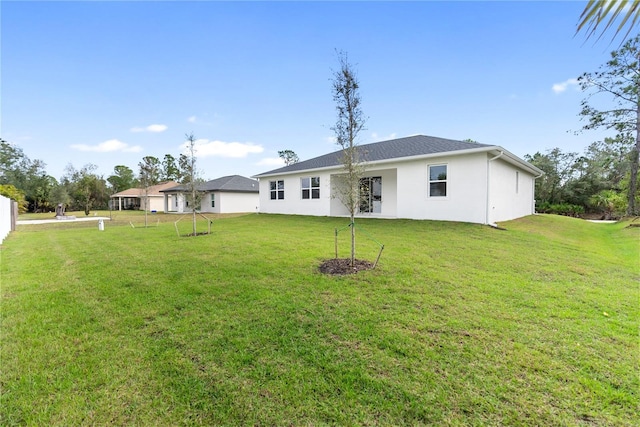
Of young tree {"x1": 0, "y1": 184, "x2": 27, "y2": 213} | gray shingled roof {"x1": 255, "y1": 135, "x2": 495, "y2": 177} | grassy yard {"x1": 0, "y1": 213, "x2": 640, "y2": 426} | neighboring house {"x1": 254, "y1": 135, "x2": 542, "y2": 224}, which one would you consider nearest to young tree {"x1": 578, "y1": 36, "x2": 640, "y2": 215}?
neighboring house {"x1": 254, "y1": 135, "x2": 542, "y2": 224}

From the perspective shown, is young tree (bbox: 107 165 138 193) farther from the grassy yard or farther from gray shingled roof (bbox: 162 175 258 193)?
the grassy yard

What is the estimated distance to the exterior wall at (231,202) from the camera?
27.4 metres

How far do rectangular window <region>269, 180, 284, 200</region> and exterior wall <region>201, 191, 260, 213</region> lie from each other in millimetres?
8729

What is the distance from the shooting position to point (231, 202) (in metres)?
28.0

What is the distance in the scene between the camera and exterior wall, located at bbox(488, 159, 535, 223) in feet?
39.2

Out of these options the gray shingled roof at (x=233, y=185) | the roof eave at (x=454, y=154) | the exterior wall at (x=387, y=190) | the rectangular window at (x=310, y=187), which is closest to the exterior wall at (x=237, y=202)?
the gray shingled roof at (x=233, y=185)

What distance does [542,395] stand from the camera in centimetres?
223

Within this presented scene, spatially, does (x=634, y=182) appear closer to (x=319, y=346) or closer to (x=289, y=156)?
(x=319, y=346)

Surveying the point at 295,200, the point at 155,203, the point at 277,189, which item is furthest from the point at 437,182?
the point at 155,203

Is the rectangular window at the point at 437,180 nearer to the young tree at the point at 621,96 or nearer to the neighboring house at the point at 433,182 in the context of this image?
the neighboring house at the point at 433,182

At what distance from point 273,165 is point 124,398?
61.2 meters

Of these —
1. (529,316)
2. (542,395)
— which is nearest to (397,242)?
(529,316)

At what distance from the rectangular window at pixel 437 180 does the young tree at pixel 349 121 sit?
798 centimetres

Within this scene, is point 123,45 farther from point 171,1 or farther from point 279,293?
point 279,293
